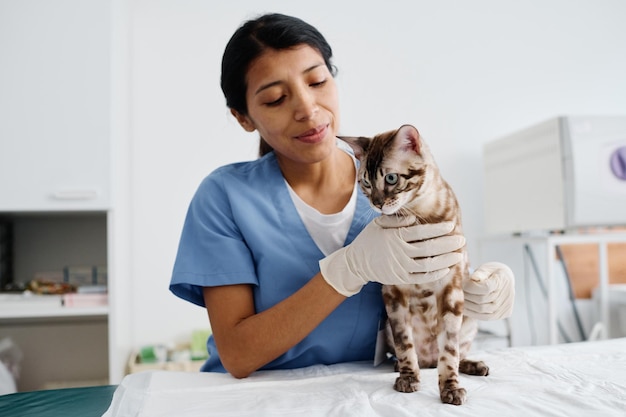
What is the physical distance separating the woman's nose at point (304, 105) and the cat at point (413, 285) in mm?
150

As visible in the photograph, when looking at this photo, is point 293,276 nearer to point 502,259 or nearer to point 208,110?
point 208,110

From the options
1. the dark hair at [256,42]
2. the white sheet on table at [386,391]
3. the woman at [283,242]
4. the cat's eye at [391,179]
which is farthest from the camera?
the dark hair at [256,42]

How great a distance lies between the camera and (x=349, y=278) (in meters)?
0.92

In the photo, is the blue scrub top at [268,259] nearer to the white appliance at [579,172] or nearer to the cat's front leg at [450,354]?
the cat's front leg at [450,354]

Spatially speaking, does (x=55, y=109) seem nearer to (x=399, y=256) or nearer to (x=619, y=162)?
(x=399, y=256)

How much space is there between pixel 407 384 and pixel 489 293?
0.24 meters

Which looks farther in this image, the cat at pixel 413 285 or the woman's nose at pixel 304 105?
the woman's nose at pixel 304 105

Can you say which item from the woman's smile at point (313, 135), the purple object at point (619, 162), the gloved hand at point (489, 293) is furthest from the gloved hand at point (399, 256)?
the purple object at point (619, 162)

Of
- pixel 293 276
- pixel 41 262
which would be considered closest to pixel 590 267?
pixel 293 276

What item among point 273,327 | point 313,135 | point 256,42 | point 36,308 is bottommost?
point 36,308

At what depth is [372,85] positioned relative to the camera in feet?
8.06

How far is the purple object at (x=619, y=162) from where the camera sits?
2045 mm

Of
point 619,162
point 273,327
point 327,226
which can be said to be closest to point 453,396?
point 273,327

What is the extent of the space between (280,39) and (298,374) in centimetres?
64
